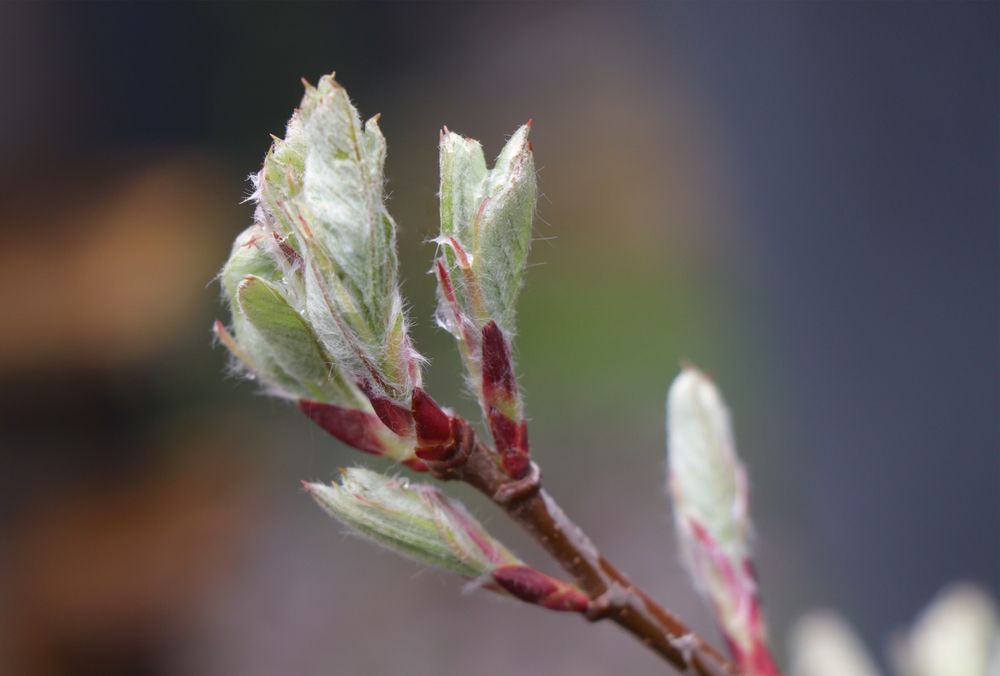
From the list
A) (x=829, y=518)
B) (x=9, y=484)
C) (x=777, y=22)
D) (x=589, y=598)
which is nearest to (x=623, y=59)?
(x=777, y=22)

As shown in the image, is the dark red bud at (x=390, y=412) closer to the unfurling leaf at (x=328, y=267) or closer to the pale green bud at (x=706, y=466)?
the unfurling leaf at (x=328, y=267)

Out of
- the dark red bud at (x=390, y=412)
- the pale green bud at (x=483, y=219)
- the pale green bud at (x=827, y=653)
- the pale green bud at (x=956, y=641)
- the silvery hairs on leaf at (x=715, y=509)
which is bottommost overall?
the pale green bud at (x=956, y=641)

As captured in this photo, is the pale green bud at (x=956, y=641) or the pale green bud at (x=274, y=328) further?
the pale green bud at (x=956, y=641)

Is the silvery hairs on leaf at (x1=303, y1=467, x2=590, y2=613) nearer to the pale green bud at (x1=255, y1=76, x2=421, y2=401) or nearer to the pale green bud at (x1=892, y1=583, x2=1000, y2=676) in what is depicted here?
the pale green bud at (x1=255, y1=76, x2=421, y2=401)

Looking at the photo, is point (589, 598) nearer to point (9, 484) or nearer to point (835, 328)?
point (835, 328)

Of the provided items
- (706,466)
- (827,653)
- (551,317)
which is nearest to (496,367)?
(706,466)

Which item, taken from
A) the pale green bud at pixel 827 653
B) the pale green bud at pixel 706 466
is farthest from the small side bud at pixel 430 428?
the pale green bud at pixel 827 653

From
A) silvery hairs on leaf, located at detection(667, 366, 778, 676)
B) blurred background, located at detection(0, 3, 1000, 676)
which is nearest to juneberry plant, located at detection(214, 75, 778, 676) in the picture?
silvery hairs on leaf, located at detection(667, 366, 778, 676)
